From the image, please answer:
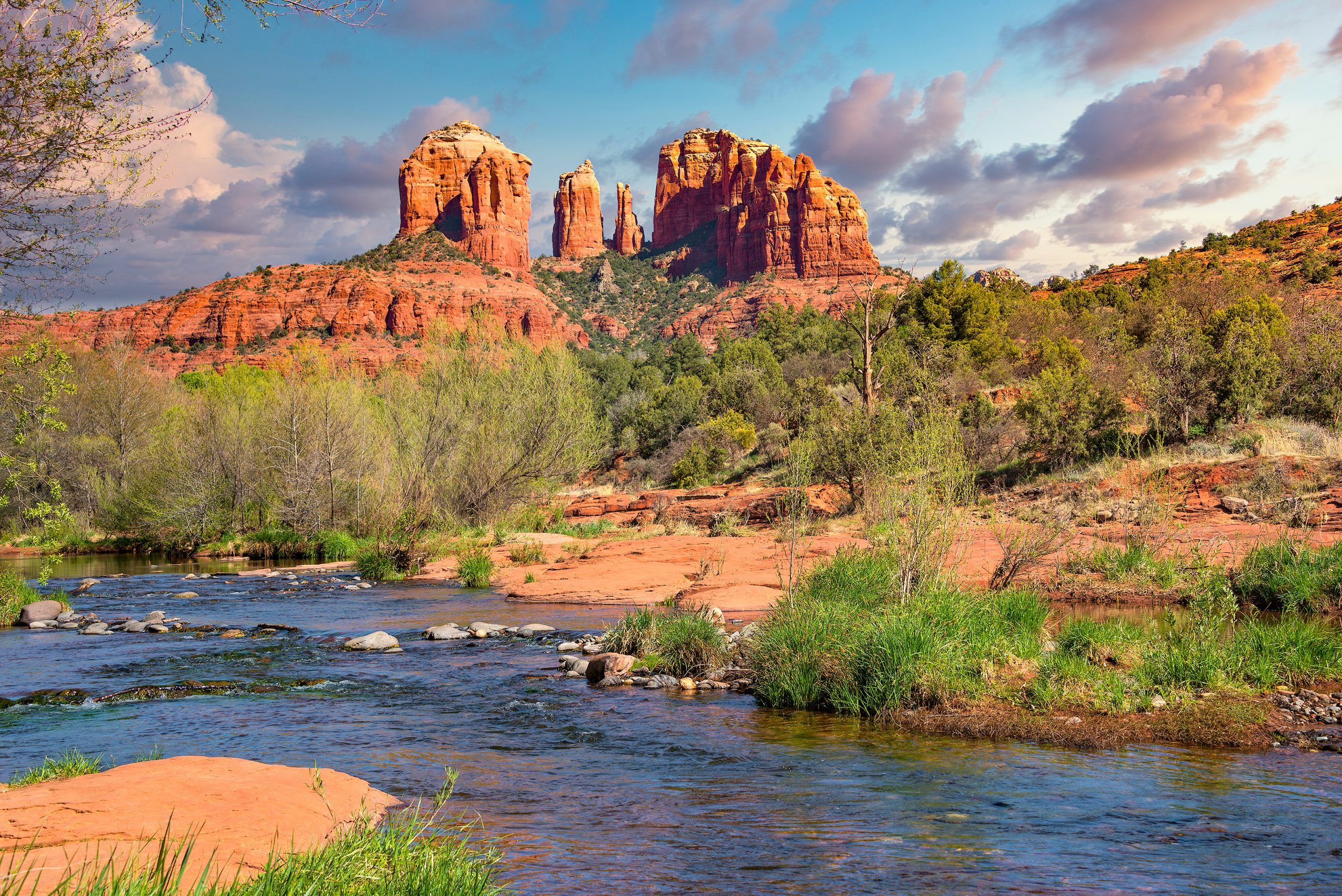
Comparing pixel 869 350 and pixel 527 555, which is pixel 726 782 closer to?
pixel 527 555

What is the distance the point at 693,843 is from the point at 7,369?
41.6 feet

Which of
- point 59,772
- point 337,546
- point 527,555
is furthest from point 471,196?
point 59,772

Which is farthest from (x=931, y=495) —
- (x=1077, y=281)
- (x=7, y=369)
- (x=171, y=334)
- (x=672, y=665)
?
(x=171, y=334)

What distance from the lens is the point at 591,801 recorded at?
6078 mm

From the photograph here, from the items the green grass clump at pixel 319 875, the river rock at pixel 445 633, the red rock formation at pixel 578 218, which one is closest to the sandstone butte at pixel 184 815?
the green grass clump at pixel 319 875

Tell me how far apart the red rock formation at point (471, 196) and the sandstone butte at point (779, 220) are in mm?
34247

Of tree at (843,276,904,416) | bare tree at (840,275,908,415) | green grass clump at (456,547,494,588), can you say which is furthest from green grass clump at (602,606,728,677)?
tree at (843,276,904,416)

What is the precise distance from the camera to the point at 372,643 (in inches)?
496

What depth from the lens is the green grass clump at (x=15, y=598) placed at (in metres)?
15.6

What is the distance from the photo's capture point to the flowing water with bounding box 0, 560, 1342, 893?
4.76 meters

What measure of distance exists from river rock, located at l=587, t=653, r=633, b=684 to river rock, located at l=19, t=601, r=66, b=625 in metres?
12.0

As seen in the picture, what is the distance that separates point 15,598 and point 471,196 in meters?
116

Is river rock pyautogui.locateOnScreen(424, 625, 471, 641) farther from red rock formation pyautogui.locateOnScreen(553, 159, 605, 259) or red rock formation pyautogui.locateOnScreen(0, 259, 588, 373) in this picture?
red rock formation pyautogui.locateOnScreen(553, 159, 605, 259)

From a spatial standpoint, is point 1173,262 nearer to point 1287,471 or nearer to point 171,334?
point 1287,471
